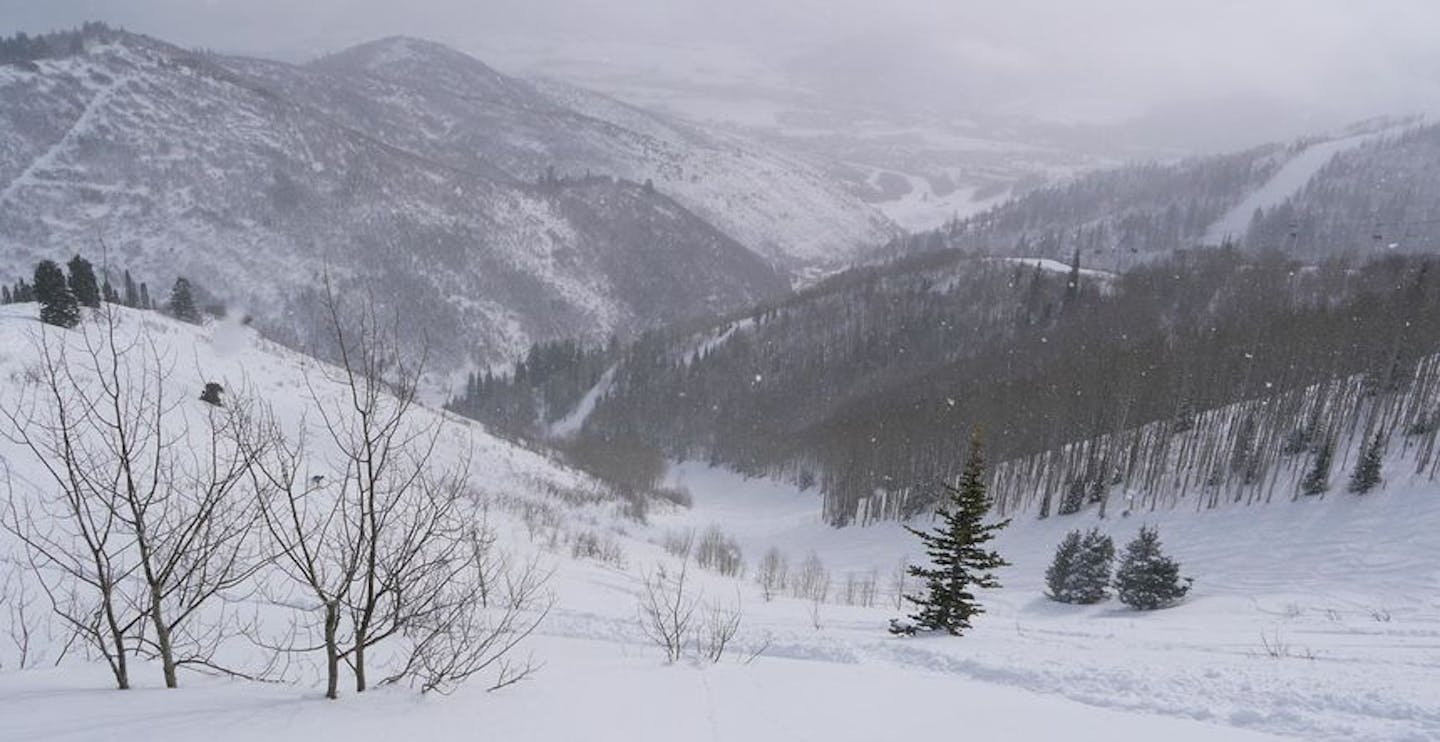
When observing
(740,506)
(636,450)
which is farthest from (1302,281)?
(636,450)

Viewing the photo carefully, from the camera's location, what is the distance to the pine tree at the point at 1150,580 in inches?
1192

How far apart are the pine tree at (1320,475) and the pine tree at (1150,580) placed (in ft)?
57.6

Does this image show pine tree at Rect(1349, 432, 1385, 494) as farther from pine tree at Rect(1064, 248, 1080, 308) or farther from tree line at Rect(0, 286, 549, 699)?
pine tree at Rect(1064, 248, 1080, 308)

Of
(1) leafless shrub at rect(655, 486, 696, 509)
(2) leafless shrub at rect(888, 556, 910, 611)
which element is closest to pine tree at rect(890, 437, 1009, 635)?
(2) leafless shrub at rect(888, 556, 910, 611)

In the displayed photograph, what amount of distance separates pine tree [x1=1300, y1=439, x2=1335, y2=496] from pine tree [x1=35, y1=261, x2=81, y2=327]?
67753 millimetres

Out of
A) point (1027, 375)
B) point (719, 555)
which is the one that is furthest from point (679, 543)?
point (1027, 375)

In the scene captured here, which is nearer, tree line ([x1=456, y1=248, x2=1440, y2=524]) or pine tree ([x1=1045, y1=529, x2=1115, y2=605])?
pine tree ([x1=1045, y1=529, x2=1115, y2=605])

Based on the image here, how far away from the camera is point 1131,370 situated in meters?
56.1

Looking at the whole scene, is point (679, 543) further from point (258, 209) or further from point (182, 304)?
point (258, 209)

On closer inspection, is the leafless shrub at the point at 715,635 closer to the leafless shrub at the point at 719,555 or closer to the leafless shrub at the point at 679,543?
the leafless shrub at the point at 719,555

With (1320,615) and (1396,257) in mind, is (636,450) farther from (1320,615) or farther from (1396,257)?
(1396,257)

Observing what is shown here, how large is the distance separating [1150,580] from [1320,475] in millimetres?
19609

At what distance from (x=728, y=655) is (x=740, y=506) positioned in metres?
77.1

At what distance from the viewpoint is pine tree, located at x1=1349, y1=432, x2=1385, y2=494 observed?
38.9 metres
